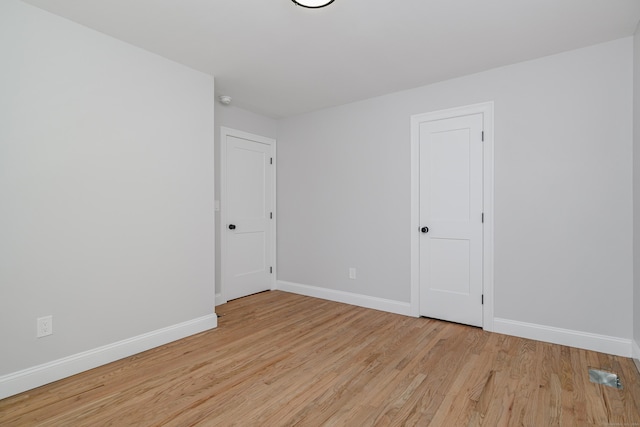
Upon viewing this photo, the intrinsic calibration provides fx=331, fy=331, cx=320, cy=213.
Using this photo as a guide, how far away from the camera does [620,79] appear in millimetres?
2623

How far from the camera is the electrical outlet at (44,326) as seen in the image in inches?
87.9

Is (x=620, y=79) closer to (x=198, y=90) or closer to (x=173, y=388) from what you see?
(x=198, y=90)

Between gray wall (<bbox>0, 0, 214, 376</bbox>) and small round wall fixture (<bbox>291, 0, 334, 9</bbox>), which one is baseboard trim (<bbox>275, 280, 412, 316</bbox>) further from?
small round wall fixture (<bbox>291, 0, 334, 9</bbox>)

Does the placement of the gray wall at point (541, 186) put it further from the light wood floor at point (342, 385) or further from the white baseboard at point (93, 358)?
the white baseboard at point (93, 358)

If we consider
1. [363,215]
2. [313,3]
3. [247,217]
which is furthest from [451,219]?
[247,217]

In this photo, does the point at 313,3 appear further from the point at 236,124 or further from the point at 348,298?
the point at 348,298

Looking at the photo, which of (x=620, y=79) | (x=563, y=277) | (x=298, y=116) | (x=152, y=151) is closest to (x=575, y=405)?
(x=563, y=277)

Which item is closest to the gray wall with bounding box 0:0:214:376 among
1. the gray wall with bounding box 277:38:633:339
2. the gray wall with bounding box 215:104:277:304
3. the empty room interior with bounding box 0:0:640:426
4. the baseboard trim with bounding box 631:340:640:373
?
the empty room interior with bounding box 0:0:640:426

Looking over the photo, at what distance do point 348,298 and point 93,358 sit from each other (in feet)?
8.72

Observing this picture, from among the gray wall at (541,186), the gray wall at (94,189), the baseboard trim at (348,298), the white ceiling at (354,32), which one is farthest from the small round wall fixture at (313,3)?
the baseboard trim at (348,298)

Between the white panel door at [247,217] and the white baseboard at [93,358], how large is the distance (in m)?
1.07

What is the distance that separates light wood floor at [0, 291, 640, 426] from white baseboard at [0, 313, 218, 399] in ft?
0.21

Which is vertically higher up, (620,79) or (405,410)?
(620,79)

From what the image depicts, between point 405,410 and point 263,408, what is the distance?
839 millimetres
